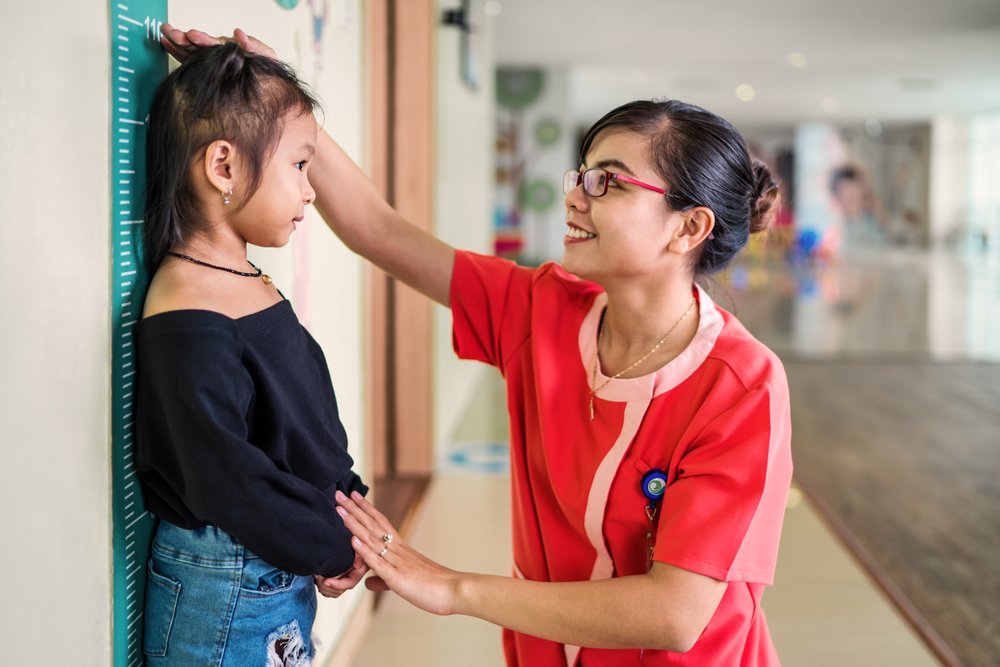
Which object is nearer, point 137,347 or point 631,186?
point 137,347

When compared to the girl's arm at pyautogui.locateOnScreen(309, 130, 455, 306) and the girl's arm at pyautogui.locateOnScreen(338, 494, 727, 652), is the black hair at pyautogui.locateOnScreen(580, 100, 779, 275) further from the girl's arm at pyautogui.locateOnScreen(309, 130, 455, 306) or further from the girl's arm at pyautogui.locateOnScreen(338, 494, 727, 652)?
the girl's arm at pyautogui.locateOnScreen(338, 494, 727, 652)

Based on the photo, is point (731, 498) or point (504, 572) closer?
point (731, 498)

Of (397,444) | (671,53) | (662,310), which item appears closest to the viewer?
(662,310)

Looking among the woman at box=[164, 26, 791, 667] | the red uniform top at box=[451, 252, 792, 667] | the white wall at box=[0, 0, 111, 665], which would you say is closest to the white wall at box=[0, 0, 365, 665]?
the white wall at box=[0, 0, 111, 665]

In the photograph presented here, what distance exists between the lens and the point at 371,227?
165 centimetres

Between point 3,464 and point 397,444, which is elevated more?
point 3,464

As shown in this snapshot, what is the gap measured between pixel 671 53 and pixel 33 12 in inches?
459

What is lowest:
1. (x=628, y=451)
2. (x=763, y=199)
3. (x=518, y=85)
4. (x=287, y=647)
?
(x=287, y=647)

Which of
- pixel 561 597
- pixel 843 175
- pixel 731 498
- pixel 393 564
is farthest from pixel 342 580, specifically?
pixel 843 175

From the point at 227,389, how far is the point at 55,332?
0.61 feet

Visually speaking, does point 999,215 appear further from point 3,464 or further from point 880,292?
point 3,464

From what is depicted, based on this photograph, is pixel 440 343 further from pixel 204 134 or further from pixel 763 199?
pixel 204 134

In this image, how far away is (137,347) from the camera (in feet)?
3.67

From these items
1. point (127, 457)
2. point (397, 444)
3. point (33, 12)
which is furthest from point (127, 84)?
Result: point (397, 444)
